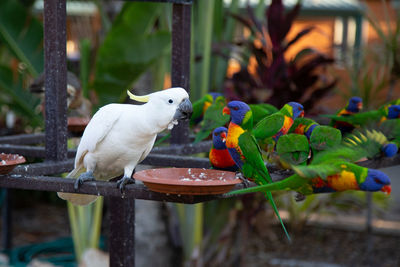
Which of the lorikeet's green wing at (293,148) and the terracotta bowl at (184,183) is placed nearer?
the terracotta bowl at (184,183)

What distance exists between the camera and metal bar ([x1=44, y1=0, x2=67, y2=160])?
7.01ft

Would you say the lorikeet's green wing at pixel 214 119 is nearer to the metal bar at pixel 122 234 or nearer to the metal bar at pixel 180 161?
the metal bar at pixel 180 161

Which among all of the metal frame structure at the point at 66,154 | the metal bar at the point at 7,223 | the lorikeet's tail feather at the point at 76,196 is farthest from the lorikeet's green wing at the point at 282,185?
the metal bar at the point at 7,223

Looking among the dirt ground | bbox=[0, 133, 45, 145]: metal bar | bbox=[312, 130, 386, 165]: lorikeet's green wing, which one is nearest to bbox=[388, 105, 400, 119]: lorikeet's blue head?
bbox=[312, 130, 386, 165]: lorikeet's green wing

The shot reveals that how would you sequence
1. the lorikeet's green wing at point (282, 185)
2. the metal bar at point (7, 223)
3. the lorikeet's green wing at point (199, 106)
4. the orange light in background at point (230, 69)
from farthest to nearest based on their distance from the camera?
the metal bar at point (7, 223)
the orange light in background at point (230, 69)
the lorikeet's green wing at point (199, 106)
the lorikeet's green wing at point (282, 185)

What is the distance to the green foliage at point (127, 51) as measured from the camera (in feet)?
11.8

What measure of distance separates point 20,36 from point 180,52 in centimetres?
206

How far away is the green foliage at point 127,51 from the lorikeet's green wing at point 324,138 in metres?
1.77

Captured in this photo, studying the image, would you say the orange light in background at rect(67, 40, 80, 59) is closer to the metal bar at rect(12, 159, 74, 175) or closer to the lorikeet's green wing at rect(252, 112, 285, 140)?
the metal bar at rect(12, 159, 74, 175)

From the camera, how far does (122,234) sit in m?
2.32

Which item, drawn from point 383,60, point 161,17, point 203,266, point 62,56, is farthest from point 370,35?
point 62,56

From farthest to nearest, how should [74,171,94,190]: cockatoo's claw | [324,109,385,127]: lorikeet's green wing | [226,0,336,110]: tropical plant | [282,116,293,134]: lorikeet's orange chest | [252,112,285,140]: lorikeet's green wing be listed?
1. [226,0,336,110]: tropical plant
2. [324,109,385,127]: lorikeet's green wing
3. [282,116,293,134]: lorikeet's orange chest
4. [252,112,285,140]: lorikeet's green wing
5. [74,171,94,190]: cockatoo's claw

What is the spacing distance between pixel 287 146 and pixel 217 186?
43cm

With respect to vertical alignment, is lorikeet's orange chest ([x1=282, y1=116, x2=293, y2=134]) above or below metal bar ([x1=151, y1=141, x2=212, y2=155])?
above
